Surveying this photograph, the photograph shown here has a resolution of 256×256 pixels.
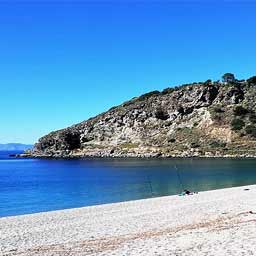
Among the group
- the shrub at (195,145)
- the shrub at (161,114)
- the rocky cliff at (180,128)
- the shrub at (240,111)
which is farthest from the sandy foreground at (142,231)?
the shrub at (161,114)

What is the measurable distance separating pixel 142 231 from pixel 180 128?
151 m

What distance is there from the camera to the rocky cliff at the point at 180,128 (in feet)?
506

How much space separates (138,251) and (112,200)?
101 feet

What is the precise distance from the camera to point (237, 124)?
512 feet

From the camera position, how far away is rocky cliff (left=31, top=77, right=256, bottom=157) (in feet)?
506

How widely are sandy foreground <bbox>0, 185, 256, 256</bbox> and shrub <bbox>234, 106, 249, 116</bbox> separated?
131105 mm

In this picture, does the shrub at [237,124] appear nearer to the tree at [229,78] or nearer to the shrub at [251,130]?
the shrub at [251,130]

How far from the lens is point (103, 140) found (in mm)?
188250

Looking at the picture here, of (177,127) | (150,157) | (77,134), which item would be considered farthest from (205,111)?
(77,134)

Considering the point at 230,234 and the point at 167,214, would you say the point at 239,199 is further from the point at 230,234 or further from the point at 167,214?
the point at 230,234

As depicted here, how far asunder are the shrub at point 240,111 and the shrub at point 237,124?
579 centimetres

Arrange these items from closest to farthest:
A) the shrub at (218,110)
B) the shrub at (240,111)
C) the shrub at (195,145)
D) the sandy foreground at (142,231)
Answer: the sandy foreground at (142,231) < the shrub at (195,145) < the shrub at (240,111) < the shrub at (218,110)

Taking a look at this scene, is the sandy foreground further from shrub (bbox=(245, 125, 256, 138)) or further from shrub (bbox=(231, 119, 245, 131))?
shrub (bbox=(231, 119, 245, 131))

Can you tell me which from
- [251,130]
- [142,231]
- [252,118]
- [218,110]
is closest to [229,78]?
[218,110]
